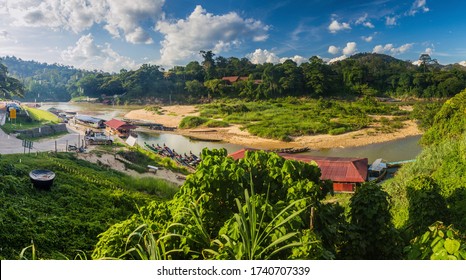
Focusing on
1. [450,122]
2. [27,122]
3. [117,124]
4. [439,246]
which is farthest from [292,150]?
[439,246]

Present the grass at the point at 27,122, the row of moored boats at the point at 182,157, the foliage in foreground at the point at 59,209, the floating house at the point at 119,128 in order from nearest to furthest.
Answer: the foliage in foreground at the point at 59,209 < the row of moored boats at the point at 182,157 < the grass at the point at 27,122 < the floating house at the point at 119,128

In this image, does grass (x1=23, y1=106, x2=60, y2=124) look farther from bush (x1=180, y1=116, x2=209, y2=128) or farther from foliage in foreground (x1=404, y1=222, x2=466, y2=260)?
foliage in foreground (x1=404, y1=222, x2=466, y2=260)

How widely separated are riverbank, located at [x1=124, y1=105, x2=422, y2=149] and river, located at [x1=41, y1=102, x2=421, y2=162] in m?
0.45

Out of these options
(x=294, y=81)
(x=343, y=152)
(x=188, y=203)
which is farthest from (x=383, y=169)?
(x=188, y=203)

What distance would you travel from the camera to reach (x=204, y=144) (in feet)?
62.7

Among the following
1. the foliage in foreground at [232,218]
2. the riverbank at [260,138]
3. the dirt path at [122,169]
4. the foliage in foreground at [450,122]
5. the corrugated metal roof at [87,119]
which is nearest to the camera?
the foliage in foreground at [232,218]

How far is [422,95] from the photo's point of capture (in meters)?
23.3

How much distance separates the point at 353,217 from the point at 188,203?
1.62 m

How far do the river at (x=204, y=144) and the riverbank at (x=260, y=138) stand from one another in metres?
0.45

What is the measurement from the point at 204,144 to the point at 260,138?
3208 mm

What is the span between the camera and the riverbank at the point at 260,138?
60.0 feet

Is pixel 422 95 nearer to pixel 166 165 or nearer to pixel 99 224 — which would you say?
pixel 166 165

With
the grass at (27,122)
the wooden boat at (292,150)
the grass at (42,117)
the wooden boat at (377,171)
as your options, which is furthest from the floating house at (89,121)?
the wooden boat at (377,171)

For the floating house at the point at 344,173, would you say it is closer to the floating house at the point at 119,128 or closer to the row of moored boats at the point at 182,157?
the row of moored boats at the point at 182,157
